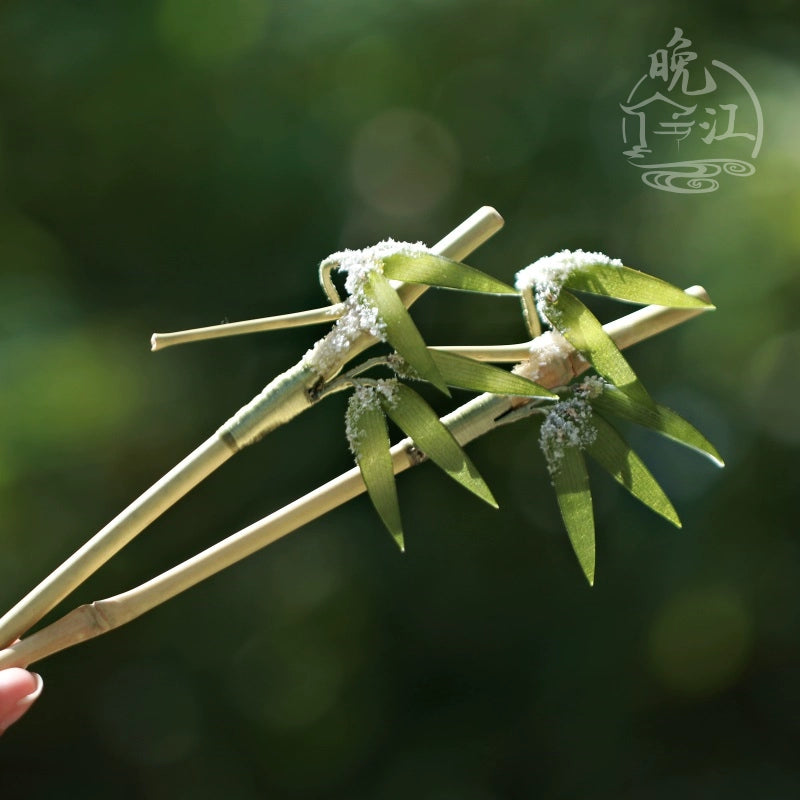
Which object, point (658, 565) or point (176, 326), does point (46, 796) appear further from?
point (658, 565)

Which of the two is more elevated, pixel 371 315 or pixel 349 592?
pixel 371 315

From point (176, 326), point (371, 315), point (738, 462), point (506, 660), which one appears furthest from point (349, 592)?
point (371, 315)

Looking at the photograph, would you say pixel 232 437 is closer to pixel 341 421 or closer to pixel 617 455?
pixel 617 455

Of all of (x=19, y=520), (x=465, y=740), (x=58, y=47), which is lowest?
(x=465, y=740)

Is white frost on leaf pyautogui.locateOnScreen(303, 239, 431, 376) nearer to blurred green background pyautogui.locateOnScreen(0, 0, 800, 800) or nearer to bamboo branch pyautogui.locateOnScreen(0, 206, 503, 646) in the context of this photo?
bamboo branch pyautogui.locateOnScreen(0, 206, 503, 646)

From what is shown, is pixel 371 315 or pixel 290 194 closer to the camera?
pixel 371 315

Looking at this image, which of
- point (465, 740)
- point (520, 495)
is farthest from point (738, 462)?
point (465, 740)
